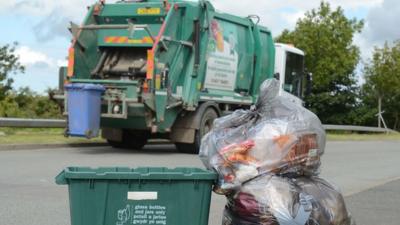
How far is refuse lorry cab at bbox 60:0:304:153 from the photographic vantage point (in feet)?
43.1

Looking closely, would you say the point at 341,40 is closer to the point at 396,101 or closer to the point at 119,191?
the point at 396,101

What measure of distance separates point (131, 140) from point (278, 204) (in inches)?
466

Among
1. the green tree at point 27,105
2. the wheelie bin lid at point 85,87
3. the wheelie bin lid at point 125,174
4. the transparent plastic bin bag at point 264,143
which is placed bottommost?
the green tree at point 27,105

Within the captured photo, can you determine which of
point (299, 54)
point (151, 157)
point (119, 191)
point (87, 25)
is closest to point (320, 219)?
point (119, 191)

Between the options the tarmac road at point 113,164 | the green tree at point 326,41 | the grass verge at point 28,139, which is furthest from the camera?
the green tree at point 326,41

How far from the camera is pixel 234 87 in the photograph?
51.4 ft

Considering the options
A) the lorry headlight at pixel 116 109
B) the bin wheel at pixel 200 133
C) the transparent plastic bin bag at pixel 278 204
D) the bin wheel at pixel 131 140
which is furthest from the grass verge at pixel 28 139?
the transparent plastic bin bag at pixel 278 204

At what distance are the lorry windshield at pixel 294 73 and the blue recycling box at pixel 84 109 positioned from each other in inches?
255

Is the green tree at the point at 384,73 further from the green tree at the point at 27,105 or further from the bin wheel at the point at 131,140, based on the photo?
Answer: the bin wheel at the point at 131,140

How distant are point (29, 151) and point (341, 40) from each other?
114ft

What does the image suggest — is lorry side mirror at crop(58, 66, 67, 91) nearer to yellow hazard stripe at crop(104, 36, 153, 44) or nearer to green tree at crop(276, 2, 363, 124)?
yellow hazard stripe at crop(104, 36, 153, 44)

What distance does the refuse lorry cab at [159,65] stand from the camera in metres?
13.1

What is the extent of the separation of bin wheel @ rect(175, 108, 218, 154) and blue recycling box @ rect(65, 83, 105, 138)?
96.3 inches

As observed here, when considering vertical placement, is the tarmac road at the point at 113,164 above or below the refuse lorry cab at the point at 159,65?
below
